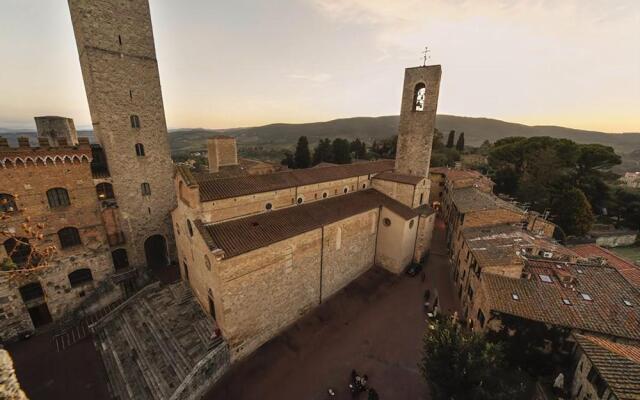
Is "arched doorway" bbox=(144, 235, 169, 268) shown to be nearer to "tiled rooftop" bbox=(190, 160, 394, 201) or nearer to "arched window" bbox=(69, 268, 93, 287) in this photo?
"arched window" bbox=(69, 268, 93, 287)

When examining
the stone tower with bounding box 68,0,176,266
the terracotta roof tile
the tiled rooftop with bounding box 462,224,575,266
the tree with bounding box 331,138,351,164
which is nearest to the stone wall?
the terracotta roof tile

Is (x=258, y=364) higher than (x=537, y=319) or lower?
lower

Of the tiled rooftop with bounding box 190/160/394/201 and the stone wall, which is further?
the stone wall

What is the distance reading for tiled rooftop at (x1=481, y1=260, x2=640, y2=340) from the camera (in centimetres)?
1241

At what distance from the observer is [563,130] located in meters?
184

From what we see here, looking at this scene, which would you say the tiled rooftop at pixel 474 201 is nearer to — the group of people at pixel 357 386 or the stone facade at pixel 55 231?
the group of people at pixel 357 386

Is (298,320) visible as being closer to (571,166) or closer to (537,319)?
→ (537,319)

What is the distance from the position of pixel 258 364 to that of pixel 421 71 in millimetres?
25351

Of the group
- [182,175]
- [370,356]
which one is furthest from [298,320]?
[182,175]

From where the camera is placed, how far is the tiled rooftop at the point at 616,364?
336 inches

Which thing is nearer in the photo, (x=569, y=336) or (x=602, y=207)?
(x=569, y=336)

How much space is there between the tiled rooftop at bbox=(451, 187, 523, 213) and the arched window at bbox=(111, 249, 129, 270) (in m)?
28.4

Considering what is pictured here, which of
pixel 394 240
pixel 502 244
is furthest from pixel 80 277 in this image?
pixel 502 244

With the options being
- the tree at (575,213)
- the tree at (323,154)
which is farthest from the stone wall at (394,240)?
the tree at (323,154)
